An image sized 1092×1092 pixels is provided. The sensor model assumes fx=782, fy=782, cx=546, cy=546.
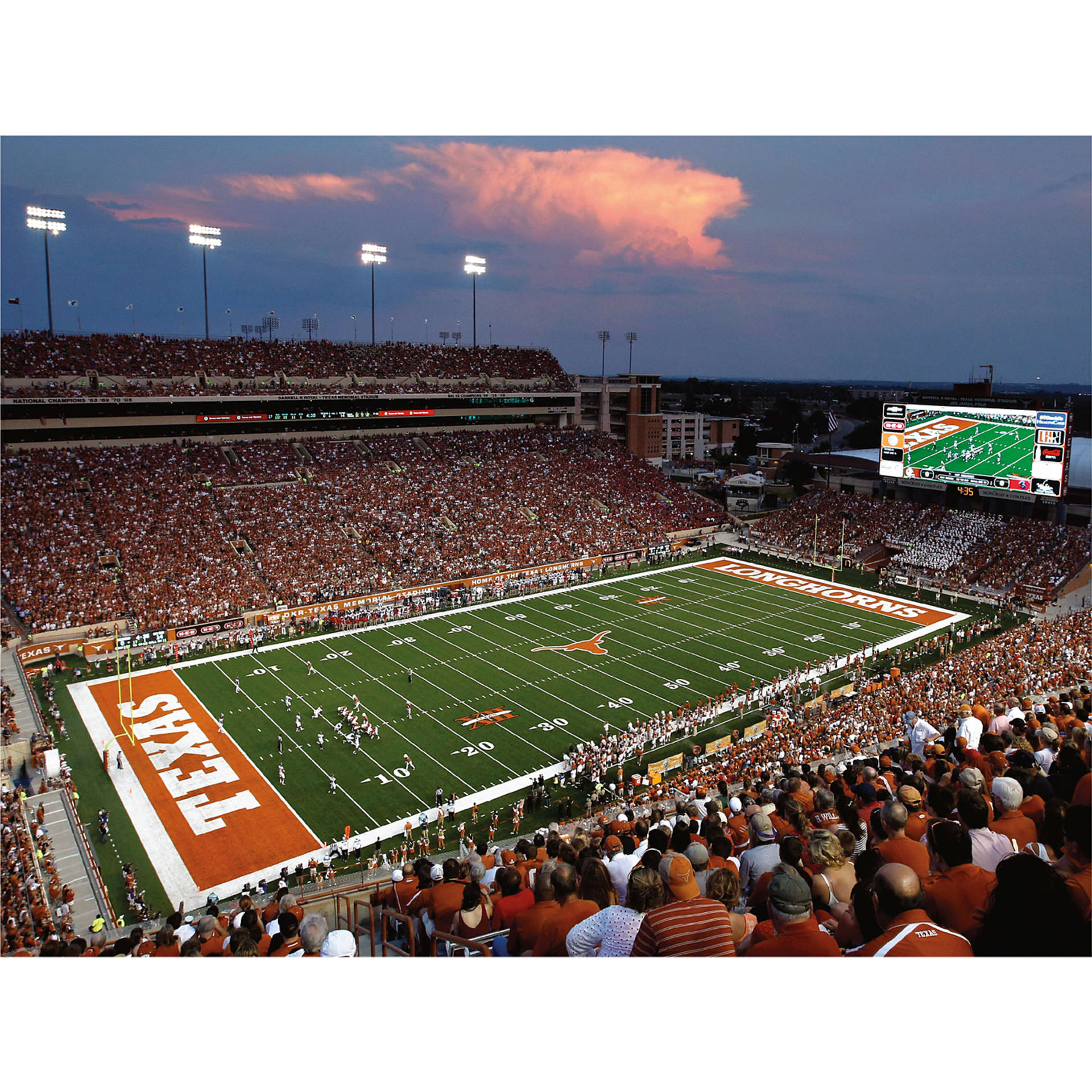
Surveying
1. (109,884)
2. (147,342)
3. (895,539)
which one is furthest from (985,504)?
(147,342)

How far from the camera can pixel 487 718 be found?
19.6 metres

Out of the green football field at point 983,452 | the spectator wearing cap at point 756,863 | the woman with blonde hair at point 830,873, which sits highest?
the green football field at point 983,452

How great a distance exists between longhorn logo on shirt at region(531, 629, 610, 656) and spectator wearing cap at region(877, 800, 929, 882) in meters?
19.1

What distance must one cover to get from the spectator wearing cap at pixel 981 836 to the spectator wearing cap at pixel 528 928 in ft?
8.10

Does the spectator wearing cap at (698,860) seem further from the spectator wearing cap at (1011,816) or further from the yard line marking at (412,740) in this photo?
the yard line marking at (412,740)

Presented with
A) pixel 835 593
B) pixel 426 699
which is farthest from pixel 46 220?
pixel 835 593

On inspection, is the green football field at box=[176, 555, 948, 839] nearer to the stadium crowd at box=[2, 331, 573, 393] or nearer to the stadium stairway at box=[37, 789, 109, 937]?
the stadium stairway at box=[37, 789, 109, 937]

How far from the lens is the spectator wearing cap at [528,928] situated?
4.66 meters

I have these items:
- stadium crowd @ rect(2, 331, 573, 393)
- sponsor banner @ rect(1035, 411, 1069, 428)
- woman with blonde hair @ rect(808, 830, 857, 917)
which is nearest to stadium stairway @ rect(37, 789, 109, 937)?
woman with blonde hair @ rect(808, 830, 857, 917)

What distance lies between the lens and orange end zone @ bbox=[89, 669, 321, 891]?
14.0m

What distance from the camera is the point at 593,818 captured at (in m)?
14.9

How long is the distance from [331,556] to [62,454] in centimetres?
1203

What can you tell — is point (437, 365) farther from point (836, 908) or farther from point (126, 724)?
point (836, 908)

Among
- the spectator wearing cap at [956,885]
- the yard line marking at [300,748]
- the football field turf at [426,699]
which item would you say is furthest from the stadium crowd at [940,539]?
the spectator wearing cap at [956,885]
